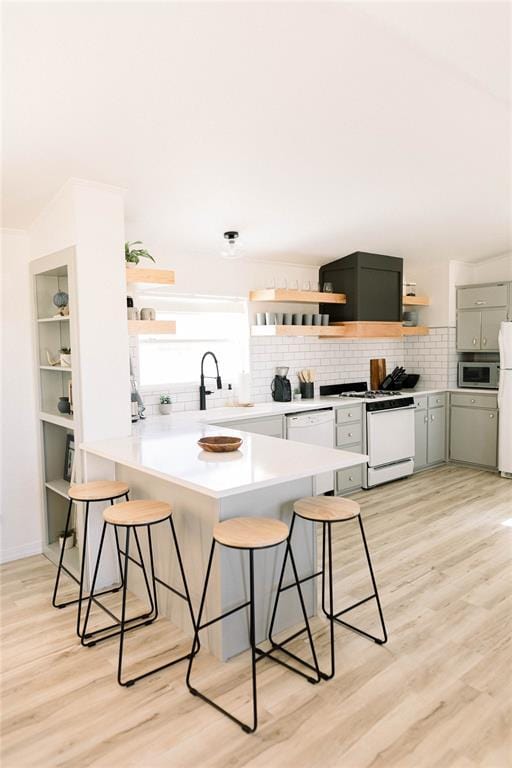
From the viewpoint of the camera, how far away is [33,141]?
2.59 meters

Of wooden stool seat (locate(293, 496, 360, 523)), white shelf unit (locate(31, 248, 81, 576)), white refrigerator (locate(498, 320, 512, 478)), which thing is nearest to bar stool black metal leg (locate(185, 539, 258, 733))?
wooden stool seat (locate(293, 496, 360, 523))

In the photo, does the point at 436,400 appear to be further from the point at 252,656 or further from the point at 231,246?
the point at 252,656

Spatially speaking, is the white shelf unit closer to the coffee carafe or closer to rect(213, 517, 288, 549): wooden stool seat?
rect(213, 517, 288, 549): wooden stool seat

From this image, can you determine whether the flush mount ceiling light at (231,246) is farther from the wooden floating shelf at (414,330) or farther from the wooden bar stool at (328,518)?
the wooden floating shelf at (414,330)

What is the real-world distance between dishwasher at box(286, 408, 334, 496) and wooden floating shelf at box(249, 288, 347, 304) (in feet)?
3.48

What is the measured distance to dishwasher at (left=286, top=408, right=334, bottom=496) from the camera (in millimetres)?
4633

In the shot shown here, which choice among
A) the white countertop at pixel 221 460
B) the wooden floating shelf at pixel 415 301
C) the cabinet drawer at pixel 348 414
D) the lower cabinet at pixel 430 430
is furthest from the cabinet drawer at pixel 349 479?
the wooden floating shelf at pixel 415 301

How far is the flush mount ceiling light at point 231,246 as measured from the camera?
13.6 ft

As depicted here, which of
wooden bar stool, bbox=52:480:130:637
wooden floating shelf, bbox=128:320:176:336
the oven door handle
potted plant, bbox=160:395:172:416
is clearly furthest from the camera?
the oven door handle

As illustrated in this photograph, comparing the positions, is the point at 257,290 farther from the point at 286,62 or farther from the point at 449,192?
the point at 286,62

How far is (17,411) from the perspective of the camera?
3.73 metres

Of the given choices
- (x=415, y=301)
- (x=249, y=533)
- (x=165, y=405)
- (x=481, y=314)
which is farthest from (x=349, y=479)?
(x=249, y=533)

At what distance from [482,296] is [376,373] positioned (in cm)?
143

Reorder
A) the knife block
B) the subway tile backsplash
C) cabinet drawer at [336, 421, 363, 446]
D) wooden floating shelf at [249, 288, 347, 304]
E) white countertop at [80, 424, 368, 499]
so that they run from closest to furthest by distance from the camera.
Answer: white countertop at [80, 424, 368, 499], the subway tile backsplash, wooden floating shelf at [249, 288, 347, 304], cabinet drawer at [336, 421, 363, 446], the knife block
